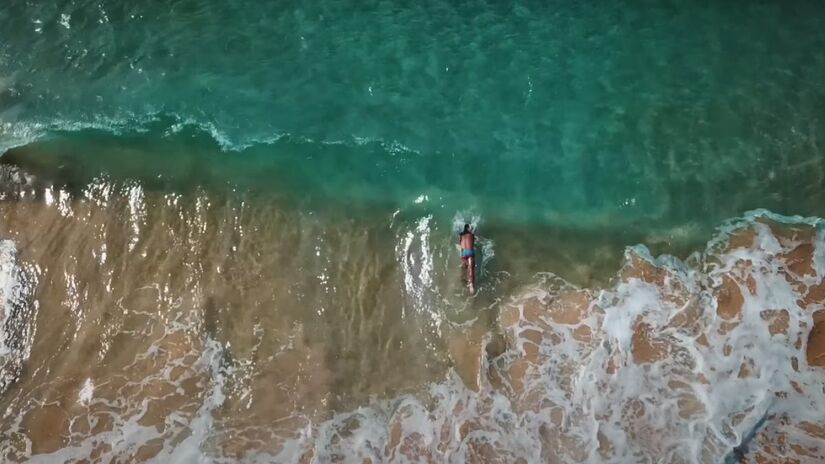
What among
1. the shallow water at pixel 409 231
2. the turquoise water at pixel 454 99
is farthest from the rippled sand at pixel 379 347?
the turquoise water at pixel 454 99

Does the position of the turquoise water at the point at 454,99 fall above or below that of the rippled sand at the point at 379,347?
above

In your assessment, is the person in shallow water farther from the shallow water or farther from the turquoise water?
the turquoise water

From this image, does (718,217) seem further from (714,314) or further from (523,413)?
(523,413)

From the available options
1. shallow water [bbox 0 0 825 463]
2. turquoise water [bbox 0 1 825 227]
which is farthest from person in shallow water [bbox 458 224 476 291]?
turquoise water [bbox 0 1 825 227]

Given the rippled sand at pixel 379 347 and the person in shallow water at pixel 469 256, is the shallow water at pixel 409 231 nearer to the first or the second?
the rippled sand at pixel 379 347

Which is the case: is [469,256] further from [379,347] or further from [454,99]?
[454,99]

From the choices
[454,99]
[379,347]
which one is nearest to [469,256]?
[379,347]
